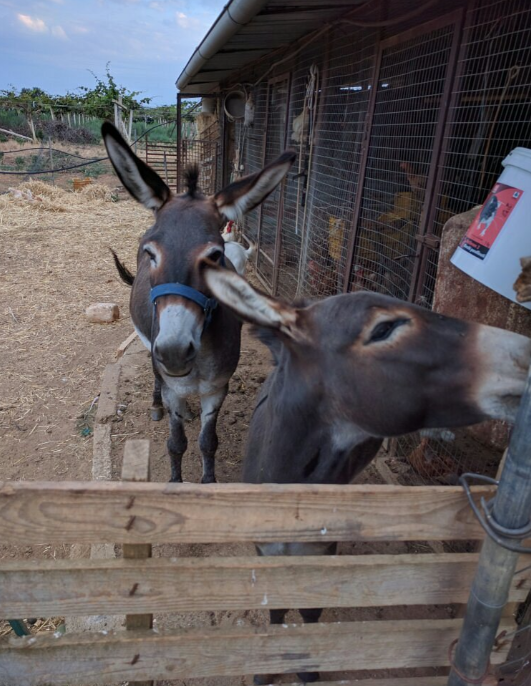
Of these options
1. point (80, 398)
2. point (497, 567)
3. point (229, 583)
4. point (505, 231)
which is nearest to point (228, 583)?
point (229, 583)

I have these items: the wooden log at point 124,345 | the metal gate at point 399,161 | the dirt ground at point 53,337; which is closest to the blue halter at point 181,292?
the metal gate at point 399,161

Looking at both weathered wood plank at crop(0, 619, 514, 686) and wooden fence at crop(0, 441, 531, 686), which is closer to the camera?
wooden fence at crop(0, 441, 531, 686)

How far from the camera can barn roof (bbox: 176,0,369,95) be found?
368 centimetres

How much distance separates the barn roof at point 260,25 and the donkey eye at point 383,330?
2965mm

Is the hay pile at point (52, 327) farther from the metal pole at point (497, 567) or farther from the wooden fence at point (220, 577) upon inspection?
the metal pole at point (497, 567)

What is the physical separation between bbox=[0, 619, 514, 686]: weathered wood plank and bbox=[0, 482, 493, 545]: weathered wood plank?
43 cm

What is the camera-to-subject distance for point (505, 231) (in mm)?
1711

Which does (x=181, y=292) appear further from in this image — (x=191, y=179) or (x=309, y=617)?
(x=309, y=617)

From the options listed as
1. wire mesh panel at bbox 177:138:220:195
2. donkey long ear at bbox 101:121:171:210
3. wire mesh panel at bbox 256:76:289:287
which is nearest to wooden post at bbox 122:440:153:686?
donkey long ear at bbox 101:121:171:210

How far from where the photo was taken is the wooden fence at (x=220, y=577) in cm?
134

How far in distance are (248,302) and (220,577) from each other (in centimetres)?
89

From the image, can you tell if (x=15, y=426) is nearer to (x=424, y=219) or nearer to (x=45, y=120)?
(x=424, y=219)

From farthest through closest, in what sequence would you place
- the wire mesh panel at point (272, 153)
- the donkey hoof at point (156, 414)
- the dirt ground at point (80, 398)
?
the wire mesh panel at point (272, 153), the donkey hoof at point (156, 414), the dirt ground at point (80, 398)

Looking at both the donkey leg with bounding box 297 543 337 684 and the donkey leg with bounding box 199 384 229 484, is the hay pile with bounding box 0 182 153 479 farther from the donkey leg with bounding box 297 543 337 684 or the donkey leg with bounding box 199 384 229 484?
the donkey leg with bounding box 297 543 337 684
